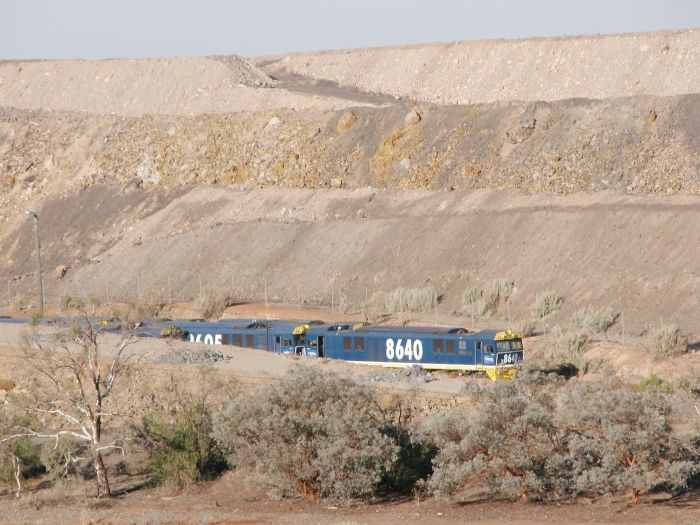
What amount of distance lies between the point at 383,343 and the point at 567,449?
60.9ft

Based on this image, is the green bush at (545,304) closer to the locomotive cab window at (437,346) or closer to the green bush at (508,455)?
the locomotive cab window at (437,346)

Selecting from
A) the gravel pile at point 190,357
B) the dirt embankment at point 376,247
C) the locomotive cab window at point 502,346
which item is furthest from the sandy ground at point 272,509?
the dirt embankment at point 376,247

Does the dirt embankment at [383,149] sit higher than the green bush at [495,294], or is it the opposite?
the dirt embankment at [383,149]

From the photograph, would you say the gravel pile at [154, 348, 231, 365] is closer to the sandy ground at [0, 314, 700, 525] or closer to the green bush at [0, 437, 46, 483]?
the green bush at [0, 437, 46, 483]

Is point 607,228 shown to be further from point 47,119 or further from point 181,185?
point 47,119

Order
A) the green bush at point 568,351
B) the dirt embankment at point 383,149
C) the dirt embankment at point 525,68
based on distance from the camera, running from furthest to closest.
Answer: the dirt embankment at point 525,68
the dirt embankment at point 383,149
the green bush at point 568,351

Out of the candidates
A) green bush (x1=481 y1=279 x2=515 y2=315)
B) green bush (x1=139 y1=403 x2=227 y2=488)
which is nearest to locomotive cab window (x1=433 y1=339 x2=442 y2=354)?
green bush (x1=139 y1=403 x2=227 y2=488)

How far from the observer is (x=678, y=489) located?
30.0 m

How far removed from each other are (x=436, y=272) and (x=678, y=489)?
126ft

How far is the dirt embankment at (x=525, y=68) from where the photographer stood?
102938mm

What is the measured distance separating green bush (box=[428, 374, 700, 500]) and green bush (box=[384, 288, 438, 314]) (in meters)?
33.0

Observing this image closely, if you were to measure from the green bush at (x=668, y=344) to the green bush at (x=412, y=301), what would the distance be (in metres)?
17.0

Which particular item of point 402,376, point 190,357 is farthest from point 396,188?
point 402,376

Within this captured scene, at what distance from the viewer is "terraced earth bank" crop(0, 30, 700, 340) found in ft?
211
